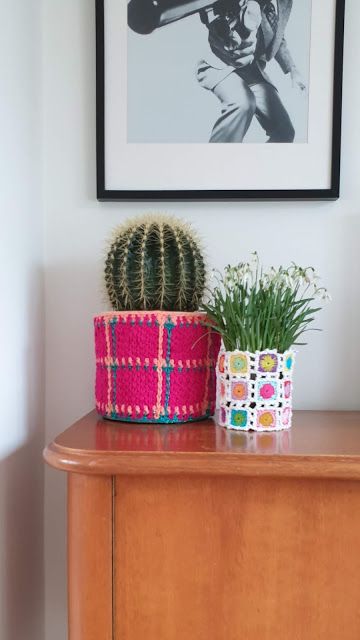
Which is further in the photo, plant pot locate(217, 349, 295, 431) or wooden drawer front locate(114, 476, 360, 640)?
plant pot locate(217, 349, 295, 431)

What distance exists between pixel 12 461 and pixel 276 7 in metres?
0.93

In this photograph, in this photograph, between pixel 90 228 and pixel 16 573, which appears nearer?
pixel 16 573

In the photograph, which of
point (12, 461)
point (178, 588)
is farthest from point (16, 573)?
point (178, 588)

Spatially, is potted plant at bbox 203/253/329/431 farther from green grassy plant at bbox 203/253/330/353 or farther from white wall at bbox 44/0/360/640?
white wall at bbox 44/0/360/640

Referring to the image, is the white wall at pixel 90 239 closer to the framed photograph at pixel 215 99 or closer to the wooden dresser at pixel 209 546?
the framed photograph at pixel 215 99

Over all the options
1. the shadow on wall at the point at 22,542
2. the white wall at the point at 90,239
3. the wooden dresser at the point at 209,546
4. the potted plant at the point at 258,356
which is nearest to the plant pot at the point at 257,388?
the potted plant at the point at 258,356

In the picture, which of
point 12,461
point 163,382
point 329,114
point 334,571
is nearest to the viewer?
point 334,571

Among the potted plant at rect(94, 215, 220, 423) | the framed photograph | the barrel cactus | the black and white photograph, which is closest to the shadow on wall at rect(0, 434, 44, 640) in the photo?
the potted plant at rect(94, 215, 220, 423)

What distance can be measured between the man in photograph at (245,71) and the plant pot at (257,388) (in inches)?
18.3

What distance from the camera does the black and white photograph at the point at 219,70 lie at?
1.07 meters

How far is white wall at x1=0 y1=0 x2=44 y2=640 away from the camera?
91 cm

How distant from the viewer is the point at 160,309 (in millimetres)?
870

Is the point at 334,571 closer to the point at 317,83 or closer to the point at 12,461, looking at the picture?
the point at 12,461

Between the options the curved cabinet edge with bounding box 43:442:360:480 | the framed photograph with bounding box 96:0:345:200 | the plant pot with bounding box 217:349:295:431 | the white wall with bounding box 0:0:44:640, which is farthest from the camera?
the framed photograph with bounding box 96:0:345:200
